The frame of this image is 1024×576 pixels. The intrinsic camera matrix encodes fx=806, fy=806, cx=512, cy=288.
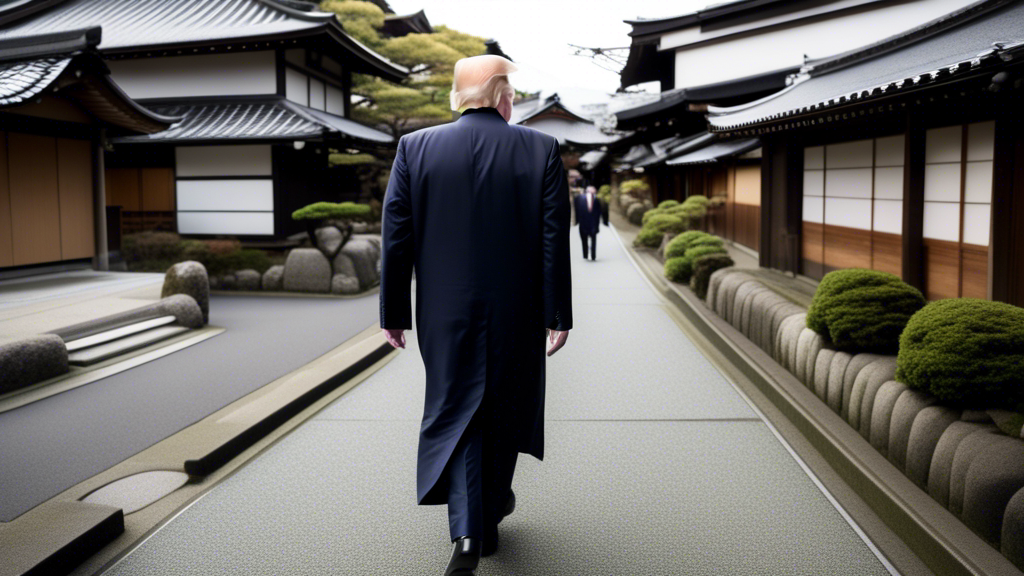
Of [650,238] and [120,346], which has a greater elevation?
[650,238]

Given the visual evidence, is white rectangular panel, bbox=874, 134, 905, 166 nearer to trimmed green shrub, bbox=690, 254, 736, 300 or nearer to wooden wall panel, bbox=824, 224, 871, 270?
wooden wall panel, bbox=824, 224, 871, 270

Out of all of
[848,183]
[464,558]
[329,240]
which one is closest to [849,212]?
[848,183]

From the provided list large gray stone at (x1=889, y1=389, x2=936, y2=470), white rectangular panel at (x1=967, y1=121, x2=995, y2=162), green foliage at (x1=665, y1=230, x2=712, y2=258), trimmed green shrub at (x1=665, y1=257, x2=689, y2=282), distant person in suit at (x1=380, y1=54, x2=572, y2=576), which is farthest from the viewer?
green foliage at (x1=665, y1=230, x2=712, y2=258)

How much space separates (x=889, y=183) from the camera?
995 centimetres

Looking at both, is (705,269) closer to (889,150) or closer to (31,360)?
(889,150)

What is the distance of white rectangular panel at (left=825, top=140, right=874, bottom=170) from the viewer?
1062cm

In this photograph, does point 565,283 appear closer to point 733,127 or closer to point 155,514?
point 155,514

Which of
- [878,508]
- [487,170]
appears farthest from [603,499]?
[487,170]

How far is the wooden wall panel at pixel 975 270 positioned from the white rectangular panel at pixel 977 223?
0.22 feet

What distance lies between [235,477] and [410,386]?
104 inches

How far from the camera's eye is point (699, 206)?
2105 cm

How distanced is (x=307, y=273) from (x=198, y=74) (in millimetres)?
7794

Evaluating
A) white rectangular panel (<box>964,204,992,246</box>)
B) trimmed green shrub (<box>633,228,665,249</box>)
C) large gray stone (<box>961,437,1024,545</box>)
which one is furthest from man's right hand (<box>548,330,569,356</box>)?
trimmed green shrub (<box>633,228,665,249</box>)

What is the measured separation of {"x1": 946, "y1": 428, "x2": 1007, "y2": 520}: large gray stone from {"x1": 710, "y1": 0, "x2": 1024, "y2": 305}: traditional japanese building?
2937 mm
